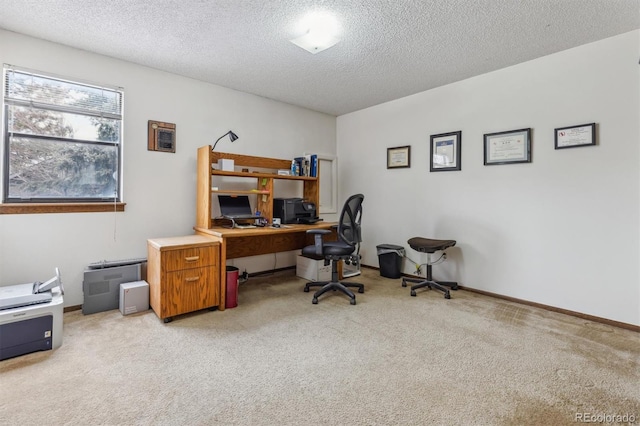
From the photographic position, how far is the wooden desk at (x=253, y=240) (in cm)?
297

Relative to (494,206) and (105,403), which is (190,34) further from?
(494,206)

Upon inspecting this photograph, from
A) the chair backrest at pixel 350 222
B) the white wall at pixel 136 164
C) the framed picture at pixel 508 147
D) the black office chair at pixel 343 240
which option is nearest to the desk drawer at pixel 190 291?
the white wall at pixel 136 164

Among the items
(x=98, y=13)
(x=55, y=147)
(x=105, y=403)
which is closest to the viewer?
(x=105, y=403)

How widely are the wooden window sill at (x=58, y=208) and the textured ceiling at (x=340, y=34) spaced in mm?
1455

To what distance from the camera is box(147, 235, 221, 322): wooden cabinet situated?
104 inches

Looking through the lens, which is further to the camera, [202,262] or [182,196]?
[182,196]

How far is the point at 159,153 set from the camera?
336 cm

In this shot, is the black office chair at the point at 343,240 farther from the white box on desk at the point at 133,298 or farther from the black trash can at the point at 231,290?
the white box on desk at the point at 133,298

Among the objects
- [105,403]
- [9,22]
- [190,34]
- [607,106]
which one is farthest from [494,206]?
[9,22]

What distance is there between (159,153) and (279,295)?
203cm

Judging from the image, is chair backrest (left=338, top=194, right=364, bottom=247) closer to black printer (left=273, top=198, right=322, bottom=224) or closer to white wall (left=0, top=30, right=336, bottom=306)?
black printer (left=273, top=198, right=322, bottom=224)

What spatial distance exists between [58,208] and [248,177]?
1.86 metres

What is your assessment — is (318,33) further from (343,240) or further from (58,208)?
(58,208)

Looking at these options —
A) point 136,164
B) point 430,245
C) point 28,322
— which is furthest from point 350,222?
point 28,322
